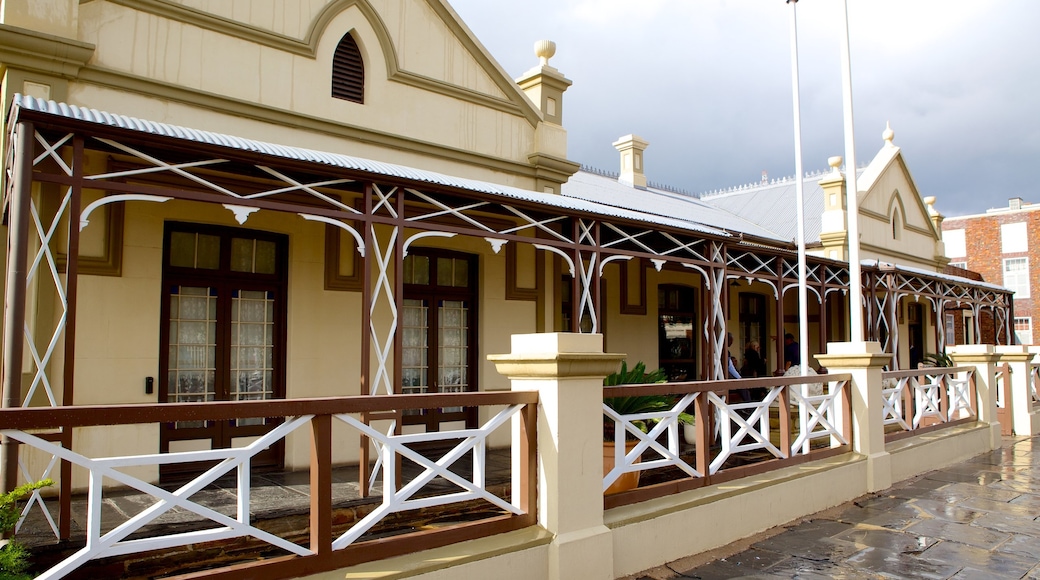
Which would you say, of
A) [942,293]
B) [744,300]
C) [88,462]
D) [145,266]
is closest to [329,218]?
[145,266]

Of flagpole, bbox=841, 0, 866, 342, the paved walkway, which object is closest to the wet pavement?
the paved walkway

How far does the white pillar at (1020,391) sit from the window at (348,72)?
35.8 ft

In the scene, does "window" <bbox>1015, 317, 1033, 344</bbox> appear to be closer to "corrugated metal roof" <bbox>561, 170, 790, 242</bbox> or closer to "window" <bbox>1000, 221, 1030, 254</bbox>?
"window" <bbox>1000, 221, 1030, 254</bbox>

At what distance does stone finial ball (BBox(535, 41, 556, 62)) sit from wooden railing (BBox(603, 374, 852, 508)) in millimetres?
5817

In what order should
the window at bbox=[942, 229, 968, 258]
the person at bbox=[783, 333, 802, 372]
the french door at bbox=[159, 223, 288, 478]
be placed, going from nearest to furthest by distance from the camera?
the french door at bbox=[159, 223, 288, 478]
the person at bbox=[783, 333, 802, 372]
the window at bbox=[942, 229, 968, 258]

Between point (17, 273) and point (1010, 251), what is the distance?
4015 centimetres

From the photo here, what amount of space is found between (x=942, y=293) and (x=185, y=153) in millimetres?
16721

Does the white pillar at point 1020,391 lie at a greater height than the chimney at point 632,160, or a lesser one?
lesser

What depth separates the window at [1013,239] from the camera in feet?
112

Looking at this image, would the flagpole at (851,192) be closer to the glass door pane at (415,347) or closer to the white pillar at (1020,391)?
the white pillar at (1020,391)

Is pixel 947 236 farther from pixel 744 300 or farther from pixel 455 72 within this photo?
pixel 455 72

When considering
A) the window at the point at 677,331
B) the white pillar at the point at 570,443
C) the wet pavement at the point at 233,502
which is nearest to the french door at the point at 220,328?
the wet pavement at the point at 233,502

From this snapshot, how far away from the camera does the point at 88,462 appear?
9.29 feet

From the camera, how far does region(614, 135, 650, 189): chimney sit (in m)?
19.0
